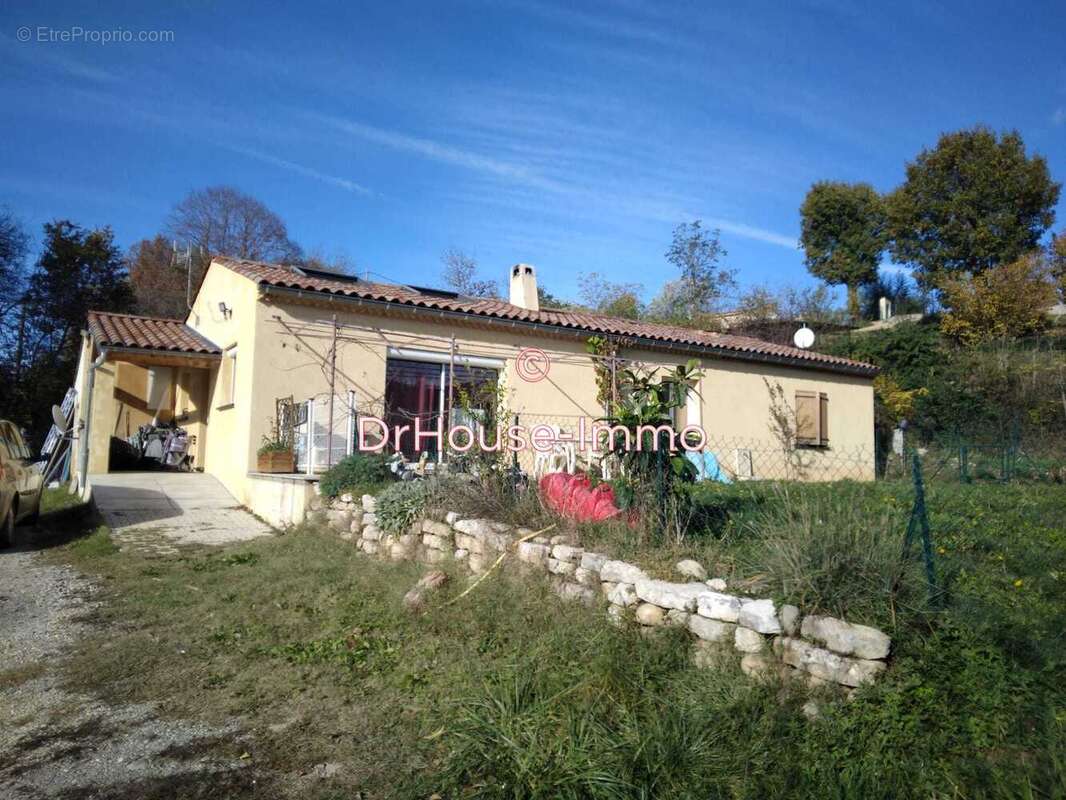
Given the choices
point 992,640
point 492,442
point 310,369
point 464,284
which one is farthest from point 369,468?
point 464,284

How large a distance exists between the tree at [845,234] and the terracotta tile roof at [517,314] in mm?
14260

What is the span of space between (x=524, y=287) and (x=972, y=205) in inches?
750

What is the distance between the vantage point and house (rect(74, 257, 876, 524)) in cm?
1022

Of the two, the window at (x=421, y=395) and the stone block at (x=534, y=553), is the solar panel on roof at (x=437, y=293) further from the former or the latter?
the stone block at (x=534, y=553)

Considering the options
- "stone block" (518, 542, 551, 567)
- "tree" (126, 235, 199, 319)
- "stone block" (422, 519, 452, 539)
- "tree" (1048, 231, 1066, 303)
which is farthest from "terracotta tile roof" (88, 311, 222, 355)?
"tree" (1048, 231, 1066, 303)

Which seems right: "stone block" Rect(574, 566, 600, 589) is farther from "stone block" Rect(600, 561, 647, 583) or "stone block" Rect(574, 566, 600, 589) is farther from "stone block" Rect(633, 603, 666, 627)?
"stone block" Rect(633, 603, 666, 627)

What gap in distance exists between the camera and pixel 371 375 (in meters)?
11.1

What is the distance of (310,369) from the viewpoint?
34.9 feet

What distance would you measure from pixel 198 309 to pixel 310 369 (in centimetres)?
493

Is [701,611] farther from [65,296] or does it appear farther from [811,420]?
[65,296]

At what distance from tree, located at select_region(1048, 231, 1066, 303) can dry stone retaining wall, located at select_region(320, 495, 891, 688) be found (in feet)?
80.4

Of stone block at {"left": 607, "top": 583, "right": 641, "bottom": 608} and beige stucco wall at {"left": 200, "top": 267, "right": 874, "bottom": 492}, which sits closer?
stone block at {"left": 607, "top": 583, "right": 641, "bottom": 608}

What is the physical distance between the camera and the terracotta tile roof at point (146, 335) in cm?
1158

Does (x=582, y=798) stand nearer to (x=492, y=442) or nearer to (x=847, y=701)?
(x=847, y=701)
